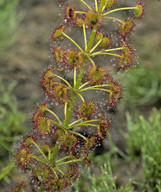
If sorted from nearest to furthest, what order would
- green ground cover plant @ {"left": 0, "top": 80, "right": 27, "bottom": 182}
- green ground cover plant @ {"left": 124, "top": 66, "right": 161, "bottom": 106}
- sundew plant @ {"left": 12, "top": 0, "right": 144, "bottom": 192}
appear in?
1. sundew plant @ {"left": 12, "top": 0, "right": 144, "bottom": 192}
2. green ground cover plant @ {"left": 0, "top": 80, "right": 27, "bottom": 182}
3. green ground cover plant @ {"left": 124, "top": 66, "right": 161, "bottom": 106}

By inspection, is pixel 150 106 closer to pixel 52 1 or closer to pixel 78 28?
pixel 52 1

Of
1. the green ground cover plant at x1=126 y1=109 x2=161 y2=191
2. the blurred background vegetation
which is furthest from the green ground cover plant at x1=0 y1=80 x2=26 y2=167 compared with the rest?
the green ground cover plant at x1=126 y1=109 x2=161 y2=191

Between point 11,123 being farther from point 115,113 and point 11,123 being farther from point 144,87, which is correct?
point 144,87

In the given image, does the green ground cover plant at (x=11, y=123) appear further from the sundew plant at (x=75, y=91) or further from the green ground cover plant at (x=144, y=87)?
the sundew plant at (x=75, y=91)

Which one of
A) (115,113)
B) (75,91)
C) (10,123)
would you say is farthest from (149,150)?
(75,91)

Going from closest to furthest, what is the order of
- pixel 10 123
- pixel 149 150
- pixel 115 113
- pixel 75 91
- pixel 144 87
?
1. pixel 75 91
2. pixel 149 150
3. pixel 10 123
4. pixel 115 113
5. pixel 144 87

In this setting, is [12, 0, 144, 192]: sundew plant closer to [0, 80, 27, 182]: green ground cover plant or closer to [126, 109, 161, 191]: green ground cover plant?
[126, 109, 161, 191]: green ground cover plant

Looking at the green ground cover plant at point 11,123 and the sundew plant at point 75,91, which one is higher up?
the sundew plant at point 75,91

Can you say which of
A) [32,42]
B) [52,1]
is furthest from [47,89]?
[52,1]

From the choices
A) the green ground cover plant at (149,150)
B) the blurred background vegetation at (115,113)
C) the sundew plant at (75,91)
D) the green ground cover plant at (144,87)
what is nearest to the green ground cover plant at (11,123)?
the blurred background vegetation at (115,113)
